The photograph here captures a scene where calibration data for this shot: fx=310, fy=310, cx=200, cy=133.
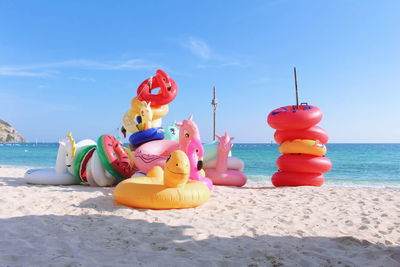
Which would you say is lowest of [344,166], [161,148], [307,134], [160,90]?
[344,166]

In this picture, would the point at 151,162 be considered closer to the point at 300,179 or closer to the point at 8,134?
the point at 300,179

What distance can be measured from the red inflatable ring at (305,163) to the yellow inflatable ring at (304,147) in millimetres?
117

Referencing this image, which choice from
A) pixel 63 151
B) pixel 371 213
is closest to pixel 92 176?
pixel 63 151

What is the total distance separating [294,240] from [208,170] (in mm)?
4487

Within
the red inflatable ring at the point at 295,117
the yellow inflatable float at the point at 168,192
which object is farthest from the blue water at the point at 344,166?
the yellow inflatable float at the point at 168,192

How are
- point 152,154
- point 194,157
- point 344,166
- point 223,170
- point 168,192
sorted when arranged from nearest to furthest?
point 168,192
point 194,157
point 152,154
point 223,170
point 344,166

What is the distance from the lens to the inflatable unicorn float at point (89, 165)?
667 centimetres

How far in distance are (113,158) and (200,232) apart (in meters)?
3.71

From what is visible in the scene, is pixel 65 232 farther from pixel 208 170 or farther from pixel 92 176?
pixel 208 170

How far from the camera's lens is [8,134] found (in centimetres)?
9400

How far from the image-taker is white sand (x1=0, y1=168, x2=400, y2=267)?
2742mm

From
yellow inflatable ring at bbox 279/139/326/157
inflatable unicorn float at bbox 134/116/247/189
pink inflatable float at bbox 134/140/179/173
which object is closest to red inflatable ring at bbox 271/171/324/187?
yellow inflatable ring at bbox 279/139/326/157

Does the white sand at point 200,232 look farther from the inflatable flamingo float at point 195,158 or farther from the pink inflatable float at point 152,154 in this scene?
the pink inflatable float at point 152,154

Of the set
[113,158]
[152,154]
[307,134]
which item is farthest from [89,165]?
[307,134]
